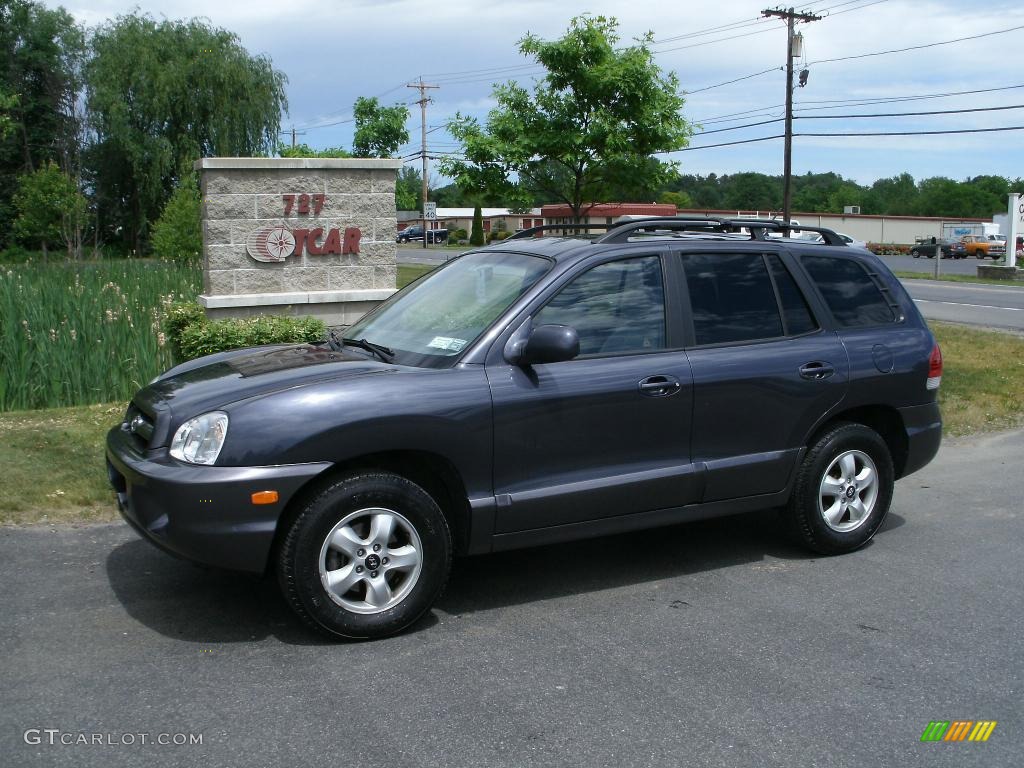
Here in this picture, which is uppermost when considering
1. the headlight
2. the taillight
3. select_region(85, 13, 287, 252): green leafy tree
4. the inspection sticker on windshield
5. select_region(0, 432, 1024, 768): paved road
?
select_region(85, 13, 287, 252): green leafy tree

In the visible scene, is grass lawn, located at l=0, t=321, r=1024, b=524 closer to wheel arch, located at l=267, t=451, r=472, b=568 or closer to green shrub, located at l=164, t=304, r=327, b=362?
green shrub, located at l=164, t=304, r=327, b=362

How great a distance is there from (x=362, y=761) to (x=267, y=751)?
1.09 ft

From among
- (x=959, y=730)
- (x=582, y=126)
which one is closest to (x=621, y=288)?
(x=959, y=730)

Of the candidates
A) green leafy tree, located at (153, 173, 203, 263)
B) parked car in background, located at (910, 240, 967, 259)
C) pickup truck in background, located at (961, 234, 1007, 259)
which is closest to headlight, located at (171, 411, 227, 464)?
green leafy tree, located at (153, 173, 203, 263)

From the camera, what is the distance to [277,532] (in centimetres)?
438

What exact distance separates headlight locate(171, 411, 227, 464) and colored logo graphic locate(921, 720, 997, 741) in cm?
297

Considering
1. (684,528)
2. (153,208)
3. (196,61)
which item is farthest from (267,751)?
(153,208)

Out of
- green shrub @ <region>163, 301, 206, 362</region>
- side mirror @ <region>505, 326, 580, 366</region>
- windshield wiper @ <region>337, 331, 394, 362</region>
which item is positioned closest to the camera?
side mirror @ <region>505, 326, 580, 366</region>

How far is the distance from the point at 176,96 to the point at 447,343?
4099 centimetres

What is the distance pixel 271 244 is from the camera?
10820 millimetres

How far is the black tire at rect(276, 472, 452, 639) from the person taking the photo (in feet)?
14.1

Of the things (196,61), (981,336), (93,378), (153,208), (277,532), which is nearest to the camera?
(277,532)

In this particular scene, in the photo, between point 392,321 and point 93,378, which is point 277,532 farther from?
point 93,378

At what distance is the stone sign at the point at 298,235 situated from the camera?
1053 centimetres
